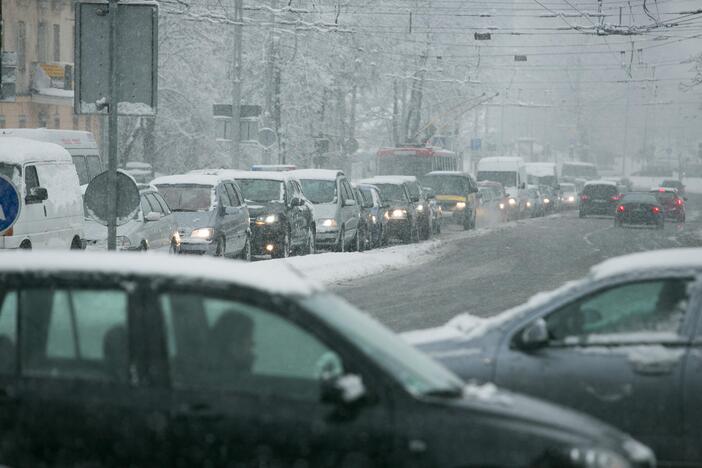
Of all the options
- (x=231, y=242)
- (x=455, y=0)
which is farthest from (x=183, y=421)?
(x=455, y=0)

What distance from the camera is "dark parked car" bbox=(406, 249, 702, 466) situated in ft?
22.5

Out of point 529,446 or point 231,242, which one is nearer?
point 529,446

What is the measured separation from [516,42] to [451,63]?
192 ft

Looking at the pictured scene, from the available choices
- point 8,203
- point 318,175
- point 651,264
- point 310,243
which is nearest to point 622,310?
point 651,264

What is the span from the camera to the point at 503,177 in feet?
206

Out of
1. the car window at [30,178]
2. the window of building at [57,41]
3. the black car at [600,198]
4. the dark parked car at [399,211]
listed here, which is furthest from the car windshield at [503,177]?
the car window at [30,178]

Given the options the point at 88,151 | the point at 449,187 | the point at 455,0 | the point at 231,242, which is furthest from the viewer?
the point at 455,0

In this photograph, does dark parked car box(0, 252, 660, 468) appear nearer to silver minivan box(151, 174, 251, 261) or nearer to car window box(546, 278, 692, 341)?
car window box(546, 278, 692, 341)

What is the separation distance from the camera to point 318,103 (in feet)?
190

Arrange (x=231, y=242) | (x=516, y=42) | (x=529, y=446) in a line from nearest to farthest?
(x=529, y=446)
(x=231, y=242)
(x=516, y=42)

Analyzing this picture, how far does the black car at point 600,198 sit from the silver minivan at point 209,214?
127ft

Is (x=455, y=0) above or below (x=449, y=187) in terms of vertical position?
above

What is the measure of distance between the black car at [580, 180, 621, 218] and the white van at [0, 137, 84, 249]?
44252 millimetres

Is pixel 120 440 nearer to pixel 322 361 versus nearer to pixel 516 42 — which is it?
pixel 322 361
